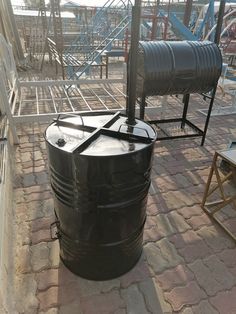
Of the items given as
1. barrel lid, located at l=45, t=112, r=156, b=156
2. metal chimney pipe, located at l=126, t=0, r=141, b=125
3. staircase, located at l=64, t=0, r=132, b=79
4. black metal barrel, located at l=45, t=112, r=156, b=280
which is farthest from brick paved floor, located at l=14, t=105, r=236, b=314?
staircase, located at l=64, t=0, r=132, b=79

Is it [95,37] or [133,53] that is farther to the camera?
[95,37]

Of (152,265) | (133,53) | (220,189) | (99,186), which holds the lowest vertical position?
(152,265)

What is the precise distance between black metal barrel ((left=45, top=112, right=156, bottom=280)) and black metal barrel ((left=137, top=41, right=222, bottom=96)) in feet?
5.53

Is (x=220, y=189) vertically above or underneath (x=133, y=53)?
underneath

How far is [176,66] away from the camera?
3637 mm

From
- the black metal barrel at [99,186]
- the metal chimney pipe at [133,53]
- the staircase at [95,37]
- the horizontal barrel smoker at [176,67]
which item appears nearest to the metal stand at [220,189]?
the black metal barrel at [99,186]

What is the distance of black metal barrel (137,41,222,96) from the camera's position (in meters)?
3.57

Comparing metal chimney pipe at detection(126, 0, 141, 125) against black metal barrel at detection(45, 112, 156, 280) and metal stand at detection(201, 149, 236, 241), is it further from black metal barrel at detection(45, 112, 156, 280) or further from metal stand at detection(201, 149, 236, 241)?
metal stand at detection(201, 149, 236, 241)

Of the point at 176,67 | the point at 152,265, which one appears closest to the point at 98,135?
the point at 152,265

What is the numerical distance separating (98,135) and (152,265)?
142 cm

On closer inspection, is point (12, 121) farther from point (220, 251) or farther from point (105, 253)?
point (220, 251)

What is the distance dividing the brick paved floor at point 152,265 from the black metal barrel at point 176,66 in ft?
4.53

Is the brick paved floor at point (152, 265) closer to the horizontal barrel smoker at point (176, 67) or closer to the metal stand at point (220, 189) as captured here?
the metal stand at point (220, 189)

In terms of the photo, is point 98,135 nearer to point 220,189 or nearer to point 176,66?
point 220,189
